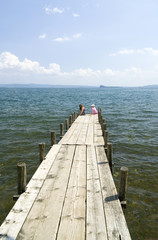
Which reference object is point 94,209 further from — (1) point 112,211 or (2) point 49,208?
(2) point 49,208

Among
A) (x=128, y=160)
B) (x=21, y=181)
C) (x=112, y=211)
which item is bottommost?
(x=128, y=160)

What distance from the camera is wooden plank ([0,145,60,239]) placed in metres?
3.83

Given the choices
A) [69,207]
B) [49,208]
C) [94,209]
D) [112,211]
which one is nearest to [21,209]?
[49,208]

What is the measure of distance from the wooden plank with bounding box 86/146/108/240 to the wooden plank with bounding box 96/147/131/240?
0.39ft

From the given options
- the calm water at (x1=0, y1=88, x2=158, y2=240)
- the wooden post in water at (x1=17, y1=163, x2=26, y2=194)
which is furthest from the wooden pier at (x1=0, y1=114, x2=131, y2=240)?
the calm water at (x1=0, y1=88, x2=158, y2=240)

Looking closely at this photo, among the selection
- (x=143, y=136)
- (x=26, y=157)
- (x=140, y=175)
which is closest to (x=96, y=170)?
(x=140, y=175)

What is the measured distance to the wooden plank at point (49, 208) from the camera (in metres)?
3.79

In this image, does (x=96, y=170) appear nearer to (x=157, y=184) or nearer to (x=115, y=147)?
(x=157, y=184)

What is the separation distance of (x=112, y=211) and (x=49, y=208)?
151cm

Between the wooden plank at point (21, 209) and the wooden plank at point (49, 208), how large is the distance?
12cm

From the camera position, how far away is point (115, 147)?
13.7 m

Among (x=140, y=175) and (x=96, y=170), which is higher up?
(x=96, y=170)

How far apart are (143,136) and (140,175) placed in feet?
24.3

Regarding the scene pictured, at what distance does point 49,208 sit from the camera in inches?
178
